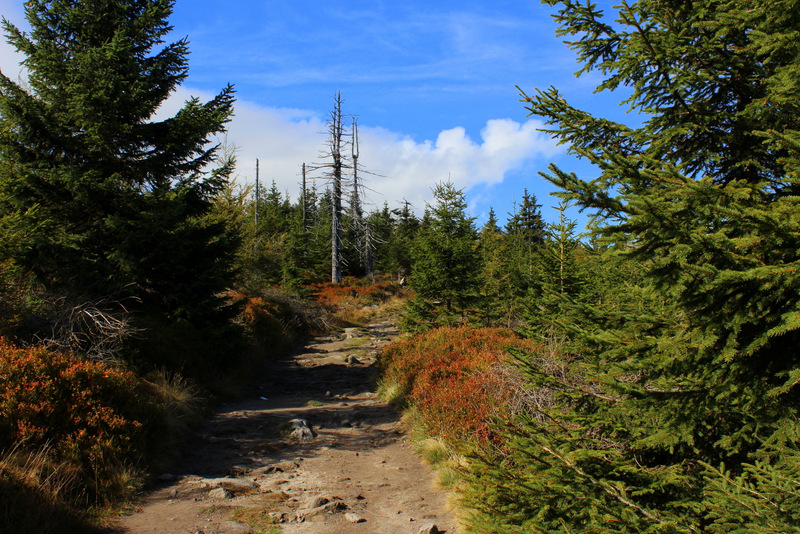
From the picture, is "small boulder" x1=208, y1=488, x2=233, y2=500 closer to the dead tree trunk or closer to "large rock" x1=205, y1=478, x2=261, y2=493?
"large rock" x1=205, y1=478, x2=261, y2=493

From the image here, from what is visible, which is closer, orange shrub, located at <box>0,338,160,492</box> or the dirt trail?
the dirt trail

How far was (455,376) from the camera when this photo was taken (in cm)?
905

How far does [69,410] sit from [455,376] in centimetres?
629

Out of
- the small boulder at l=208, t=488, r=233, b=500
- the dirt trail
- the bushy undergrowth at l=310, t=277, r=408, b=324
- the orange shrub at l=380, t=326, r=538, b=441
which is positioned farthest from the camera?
the bushy undergrowth at l=310, t=277, r=408, b=324

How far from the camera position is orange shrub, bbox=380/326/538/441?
6918mm

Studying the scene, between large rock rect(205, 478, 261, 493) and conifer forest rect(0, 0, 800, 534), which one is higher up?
conifer forest rect(0, 0, 800, 534)

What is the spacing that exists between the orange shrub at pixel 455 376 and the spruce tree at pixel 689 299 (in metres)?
1.27

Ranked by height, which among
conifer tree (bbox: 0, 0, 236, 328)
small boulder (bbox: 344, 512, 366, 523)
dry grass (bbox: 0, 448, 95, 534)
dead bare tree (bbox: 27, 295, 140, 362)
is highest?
conifer tree (bbox: 0, 0, 236, 328)

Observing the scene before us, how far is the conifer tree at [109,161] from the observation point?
895cm

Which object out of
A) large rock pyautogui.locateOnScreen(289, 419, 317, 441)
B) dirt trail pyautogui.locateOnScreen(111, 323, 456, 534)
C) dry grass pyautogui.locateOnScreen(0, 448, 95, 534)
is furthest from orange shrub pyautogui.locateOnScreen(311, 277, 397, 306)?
dry grass pyautogui.locateOnScreen(0, 448, 95, 534)

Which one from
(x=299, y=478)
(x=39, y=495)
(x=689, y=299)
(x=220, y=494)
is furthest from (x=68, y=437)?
(x=689, y=299)

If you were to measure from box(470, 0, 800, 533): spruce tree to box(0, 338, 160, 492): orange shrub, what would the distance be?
15.4 ft

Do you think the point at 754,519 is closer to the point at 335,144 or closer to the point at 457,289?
the point at 457,289

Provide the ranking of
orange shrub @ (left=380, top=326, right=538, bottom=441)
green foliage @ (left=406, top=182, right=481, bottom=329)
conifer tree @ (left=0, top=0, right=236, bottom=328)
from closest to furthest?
orange shrub @ (left=380, top=326, right=538, bottom=441)
conifer tree @ (left=0, top=0, right=236, bottom=328)
green foliage @ (left=406, top=182, right=481, bottom=329)
